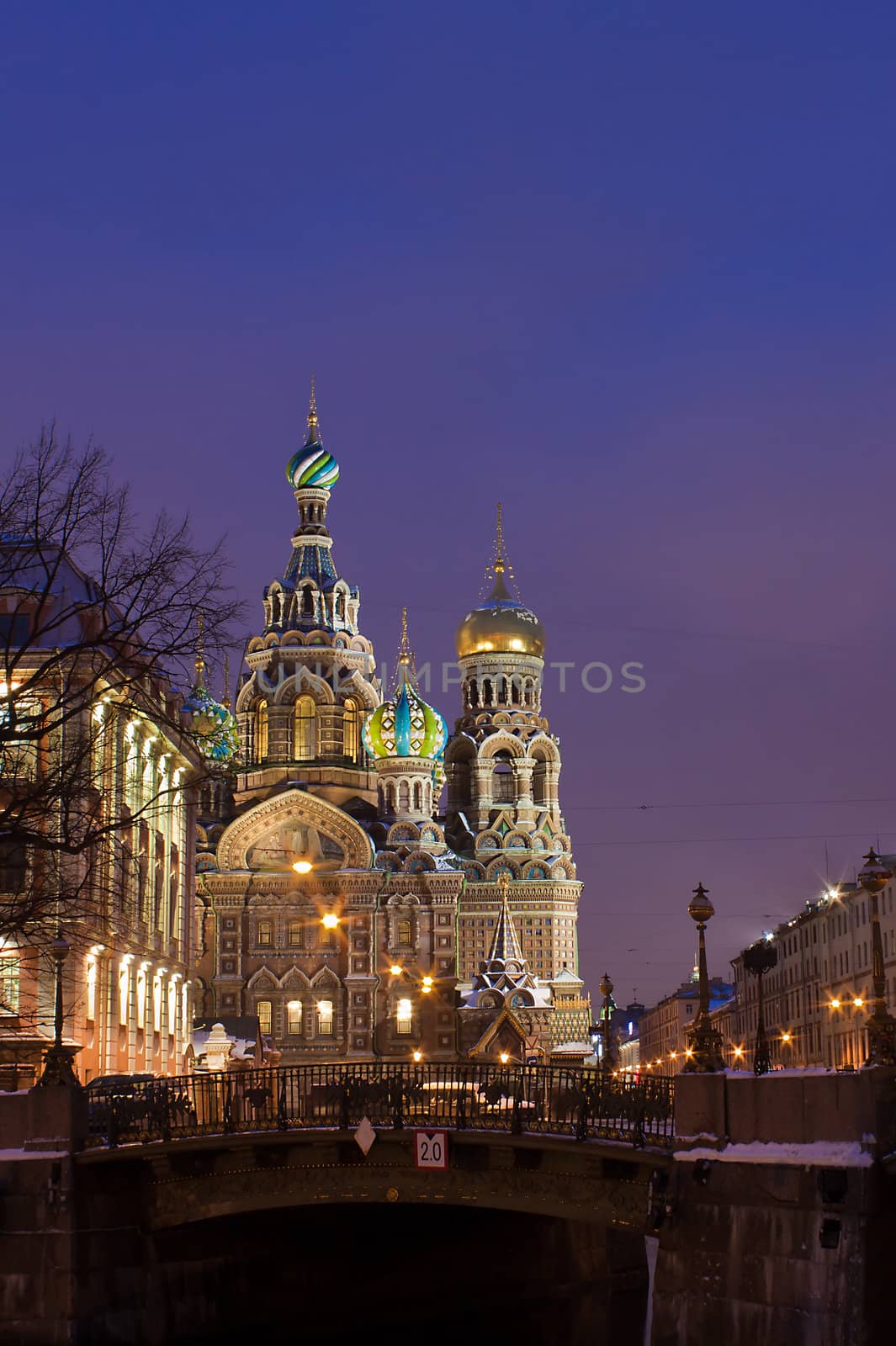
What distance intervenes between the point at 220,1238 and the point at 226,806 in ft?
273

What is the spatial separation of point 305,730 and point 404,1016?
1846 cm

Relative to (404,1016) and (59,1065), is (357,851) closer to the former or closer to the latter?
(404,1016)

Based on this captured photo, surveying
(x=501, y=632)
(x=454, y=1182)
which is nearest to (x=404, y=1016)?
(x=501, y=632)

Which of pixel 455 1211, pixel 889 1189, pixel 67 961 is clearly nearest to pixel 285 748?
pixel 67 961

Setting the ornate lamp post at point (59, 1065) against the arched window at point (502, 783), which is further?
the arched window at point (502, 783)

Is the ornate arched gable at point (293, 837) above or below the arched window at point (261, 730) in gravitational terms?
below

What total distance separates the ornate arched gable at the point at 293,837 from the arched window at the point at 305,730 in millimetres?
5484

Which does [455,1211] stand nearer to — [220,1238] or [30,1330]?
[220,1238]

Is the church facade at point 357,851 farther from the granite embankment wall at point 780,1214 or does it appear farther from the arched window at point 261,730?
the granite embankment wall at point 780,1214

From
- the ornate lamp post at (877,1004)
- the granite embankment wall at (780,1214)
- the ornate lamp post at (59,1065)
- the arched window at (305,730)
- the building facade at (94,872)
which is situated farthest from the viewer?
the arched window at (305,730)

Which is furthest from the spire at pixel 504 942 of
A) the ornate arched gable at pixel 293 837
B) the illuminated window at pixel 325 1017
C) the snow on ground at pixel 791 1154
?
the snow on ground at pixel 791 1154

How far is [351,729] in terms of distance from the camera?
117 meters

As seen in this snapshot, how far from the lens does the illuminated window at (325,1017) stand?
110 metres

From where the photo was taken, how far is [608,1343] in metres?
38.6
